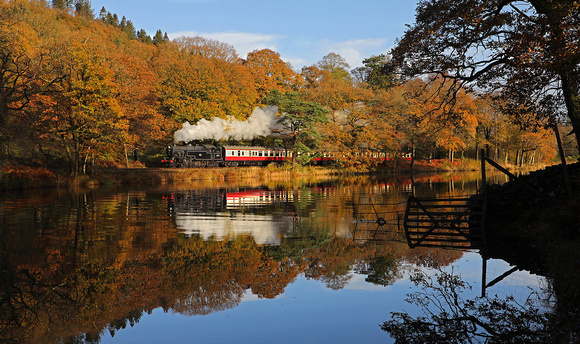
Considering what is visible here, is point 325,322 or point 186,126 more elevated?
point 186,126

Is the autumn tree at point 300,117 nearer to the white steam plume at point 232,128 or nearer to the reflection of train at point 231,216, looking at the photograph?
the white steam plume at point 232,128

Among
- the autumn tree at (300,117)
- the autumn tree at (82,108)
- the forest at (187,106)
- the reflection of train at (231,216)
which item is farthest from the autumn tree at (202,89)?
the reflection of train at (231,216)

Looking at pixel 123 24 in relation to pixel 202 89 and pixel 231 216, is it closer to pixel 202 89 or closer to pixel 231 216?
pixel 202 89

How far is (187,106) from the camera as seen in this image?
189 feet

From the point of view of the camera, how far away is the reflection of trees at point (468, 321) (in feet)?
20.1

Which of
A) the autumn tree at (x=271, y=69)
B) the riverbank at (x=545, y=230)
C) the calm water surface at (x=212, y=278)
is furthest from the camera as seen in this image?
the autumn tree at (x=271, y=69)

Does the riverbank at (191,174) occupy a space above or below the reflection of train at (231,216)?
above

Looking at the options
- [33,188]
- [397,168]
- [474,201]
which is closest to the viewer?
[474,201]

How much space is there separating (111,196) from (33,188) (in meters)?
9.31

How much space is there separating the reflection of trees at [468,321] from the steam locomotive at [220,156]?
4686 centimetres

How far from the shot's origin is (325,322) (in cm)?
755

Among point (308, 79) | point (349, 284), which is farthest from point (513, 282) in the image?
point (308, 79)

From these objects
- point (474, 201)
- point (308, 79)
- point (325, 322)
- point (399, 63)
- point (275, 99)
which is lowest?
point (325, 322)

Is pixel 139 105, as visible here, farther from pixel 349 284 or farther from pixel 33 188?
pixel 349 284
